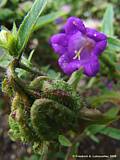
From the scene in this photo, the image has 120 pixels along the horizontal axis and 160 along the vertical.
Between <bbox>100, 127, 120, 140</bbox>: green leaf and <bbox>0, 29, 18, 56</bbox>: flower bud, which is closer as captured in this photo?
<bbox>0, 29, 18, 56</bbox>: flower bud

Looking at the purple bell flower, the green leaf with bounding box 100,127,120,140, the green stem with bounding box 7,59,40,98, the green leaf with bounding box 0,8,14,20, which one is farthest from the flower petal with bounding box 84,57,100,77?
the green leaf with bounding box 0,8,14,20

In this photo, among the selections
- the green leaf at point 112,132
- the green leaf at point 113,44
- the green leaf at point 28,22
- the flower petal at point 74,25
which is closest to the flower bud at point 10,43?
the green leaf at point 28,22

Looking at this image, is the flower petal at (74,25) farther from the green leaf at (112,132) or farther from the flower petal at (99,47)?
the green leaf at (112,132)

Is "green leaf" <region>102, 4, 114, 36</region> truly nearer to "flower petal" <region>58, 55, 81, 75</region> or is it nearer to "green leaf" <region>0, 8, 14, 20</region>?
"flower petal" <region>58, 55, 81, 75</region>

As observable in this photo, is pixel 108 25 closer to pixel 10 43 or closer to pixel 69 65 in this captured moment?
pixel 69 65

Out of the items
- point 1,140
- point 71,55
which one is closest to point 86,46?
point 71,55

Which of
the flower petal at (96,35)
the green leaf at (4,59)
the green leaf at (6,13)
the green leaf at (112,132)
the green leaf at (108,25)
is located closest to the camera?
the green leaf at (4,59)

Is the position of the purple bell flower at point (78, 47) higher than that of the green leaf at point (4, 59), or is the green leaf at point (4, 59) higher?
the green leaf at point (4, 59)
